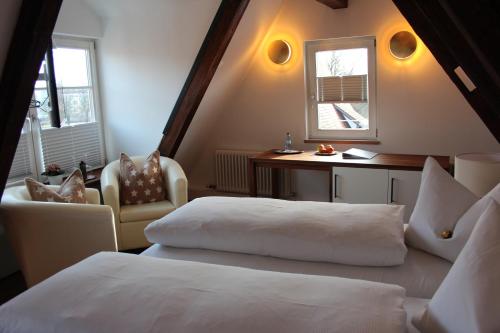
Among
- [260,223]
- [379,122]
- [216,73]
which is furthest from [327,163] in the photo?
[260,223]

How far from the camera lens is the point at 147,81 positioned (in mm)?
4027

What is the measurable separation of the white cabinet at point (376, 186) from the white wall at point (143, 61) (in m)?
1.59

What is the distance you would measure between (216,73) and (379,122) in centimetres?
155

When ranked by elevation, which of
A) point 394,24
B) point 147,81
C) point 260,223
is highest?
point 394,24

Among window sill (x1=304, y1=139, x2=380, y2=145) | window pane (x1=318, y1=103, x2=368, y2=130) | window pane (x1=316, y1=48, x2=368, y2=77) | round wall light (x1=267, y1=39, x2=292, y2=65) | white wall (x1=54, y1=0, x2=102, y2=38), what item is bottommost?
window sill (x1=304, y1=139, x2=380, y2=145)

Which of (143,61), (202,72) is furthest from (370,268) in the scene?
(143,61)

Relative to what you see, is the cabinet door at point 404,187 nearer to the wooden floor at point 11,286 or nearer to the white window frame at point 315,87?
the white window frame at point 315,87

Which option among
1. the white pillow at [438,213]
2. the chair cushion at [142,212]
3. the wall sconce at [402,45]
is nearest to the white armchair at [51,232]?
the chair cushion at [142,212]

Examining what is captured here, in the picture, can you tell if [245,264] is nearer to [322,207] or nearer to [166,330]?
[322,207]

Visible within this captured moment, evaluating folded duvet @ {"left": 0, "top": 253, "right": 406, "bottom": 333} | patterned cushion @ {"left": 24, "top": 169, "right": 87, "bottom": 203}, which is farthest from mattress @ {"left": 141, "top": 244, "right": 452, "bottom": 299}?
patterned cushion @ {"left": 24, "top": 169, "right": 87, "bottom": 203}

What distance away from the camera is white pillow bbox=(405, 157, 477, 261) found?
1.95 meters

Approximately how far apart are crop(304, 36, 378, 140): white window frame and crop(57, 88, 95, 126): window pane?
2.05 metres

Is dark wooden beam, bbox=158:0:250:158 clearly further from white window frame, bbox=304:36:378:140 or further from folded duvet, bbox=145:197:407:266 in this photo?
folded duvet, bbox=145:197:407:266

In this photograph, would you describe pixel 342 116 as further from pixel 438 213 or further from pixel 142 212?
pixel 438 213
